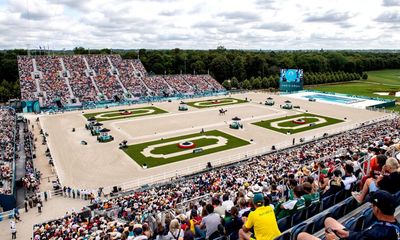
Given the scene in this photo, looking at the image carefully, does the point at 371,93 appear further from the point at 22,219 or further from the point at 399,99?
the point at 22,219

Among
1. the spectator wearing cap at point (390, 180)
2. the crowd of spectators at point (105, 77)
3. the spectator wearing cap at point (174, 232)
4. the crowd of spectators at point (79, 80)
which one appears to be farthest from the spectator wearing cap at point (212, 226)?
the crowd of spectators at point (105, 77)

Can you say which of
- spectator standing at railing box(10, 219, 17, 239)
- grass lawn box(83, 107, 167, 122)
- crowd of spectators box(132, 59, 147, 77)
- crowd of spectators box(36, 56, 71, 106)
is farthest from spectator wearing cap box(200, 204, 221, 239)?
crowd of spectators box(132, 59, 147, 77)

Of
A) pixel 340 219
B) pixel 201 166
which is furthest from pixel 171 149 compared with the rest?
pixel 340 219

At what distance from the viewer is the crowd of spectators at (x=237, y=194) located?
8016mm

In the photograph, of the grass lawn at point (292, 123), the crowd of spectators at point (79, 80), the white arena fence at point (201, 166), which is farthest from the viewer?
the crowd of spectators at point (79, 80)

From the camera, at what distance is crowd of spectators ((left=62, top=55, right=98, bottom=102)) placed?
6800 cm

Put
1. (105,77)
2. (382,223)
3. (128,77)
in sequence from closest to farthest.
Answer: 1. (382,223)
2. (105,77)
3. (128,77)

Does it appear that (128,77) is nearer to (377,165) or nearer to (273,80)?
(273,80)

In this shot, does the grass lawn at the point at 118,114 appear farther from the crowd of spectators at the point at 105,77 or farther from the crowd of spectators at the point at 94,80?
the crowd of spectators at the point at 105,77

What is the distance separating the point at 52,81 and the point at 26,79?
4964 mm

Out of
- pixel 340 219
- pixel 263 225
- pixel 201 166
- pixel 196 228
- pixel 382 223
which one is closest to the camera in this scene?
pixel 382 223

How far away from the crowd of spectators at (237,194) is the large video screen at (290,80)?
1378 inches

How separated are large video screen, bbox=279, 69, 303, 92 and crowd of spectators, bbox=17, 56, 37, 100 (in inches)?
2174

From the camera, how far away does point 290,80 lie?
79.3 m
